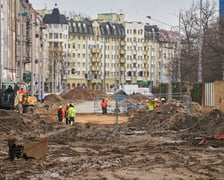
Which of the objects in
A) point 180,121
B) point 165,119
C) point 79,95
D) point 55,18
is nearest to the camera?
point 180,121

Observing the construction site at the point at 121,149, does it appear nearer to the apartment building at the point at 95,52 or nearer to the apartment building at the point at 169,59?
the apartment building at the point at 169,59

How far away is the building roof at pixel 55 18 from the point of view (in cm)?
15450

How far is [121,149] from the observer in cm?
1912

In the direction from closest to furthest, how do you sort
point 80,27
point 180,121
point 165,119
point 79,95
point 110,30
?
point 180,121
point 165,119
point 79,95
point 80,27
point 110,30

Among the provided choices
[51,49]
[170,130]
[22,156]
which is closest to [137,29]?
[51,49]

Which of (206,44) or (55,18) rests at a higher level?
(55,18)

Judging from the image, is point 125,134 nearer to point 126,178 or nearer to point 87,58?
point 126,178

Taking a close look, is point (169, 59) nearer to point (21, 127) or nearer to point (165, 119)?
point (165, 119)

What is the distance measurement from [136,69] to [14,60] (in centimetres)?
9295

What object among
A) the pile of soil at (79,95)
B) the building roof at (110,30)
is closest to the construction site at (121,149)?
the pile of soil at (79,95)

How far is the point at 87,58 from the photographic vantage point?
538 feet

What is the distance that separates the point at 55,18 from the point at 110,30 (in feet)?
59.8

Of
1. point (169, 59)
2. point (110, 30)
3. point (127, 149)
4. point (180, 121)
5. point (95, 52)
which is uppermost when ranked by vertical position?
point (110, 30)

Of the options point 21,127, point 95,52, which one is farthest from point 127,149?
point 95,52
